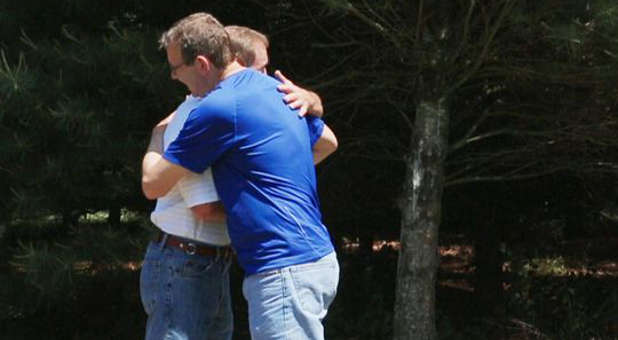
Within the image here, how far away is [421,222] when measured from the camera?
6309 millimetres

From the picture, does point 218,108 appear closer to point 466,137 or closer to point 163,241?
point 163,241

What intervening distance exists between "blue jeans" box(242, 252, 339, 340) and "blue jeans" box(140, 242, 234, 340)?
191 mm

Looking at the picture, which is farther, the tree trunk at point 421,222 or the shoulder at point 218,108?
the tree trunk at point 421,222

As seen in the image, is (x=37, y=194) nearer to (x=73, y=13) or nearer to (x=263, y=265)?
(x=73, y=13)

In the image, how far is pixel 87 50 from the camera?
20.2ft

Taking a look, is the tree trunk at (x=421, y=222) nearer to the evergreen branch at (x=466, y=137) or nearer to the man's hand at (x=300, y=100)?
the evergreen branch at (x=466, y=137)

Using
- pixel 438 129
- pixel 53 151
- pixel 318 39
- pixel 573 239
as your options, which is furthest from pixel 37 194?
pixel 573 239

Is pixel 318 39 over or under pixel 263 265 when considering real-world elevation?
over

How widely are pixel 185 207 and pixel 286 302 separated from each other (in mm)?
451

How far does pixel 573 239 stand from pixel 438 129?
3.95m

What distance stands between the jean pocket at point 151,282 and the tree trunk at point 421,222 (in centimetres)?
373

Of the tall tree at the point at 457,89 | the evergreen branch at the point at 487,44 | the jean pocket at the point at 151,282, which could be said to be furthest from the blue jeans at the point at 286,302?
the evergreen branch at the point at 487,44

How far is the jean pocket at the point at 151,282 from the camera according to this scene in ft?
9.00

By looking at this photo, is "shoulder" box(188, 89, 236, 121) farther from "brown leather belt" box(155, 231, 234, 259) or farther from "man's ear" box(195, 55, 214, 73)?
"brown leather belt" box(155, 231, 234, 259)
